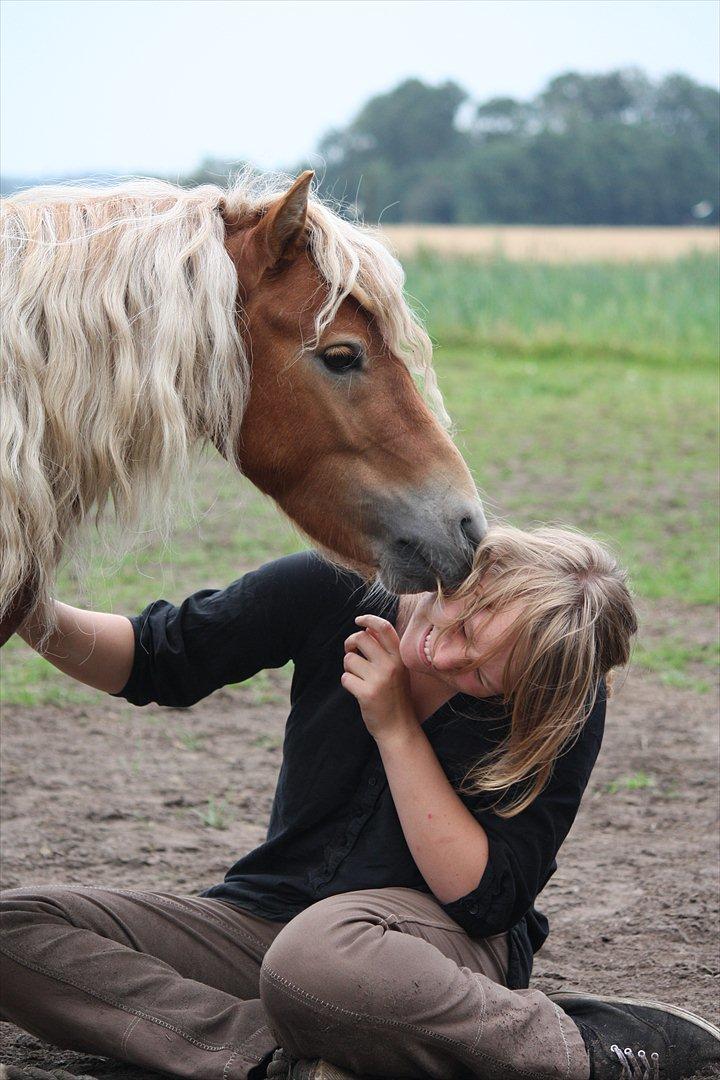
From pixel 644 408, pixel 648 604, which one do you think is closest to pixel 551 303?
pixel 644 408

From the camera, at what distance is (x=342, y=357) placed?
89.8 inches

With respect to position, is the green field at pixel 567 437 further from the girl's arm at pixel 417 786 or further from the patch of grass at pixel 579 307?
the girl's arm at pixel 417 786

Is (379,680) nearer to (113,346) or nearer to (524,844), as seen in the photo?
(524,844)

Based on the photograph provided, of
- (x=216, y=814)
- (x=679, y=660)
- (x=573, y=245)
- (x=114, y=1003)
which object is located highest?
(x=573, y=245)

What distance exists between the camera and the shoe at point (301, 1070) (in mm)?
2084

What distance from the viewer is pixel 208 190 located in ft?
7.81

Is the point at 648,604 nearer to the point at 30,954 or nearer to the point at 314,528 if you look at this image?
the point at 314,528

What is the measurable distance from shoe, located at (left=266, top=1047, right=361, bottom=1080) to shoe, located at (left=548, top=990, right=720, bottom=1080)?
49 cm

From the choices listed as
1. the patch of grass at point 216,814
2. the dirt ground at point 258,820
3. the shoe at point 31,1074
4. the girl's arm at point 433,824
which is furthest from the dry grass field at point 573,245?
the shoe at point 31,1074

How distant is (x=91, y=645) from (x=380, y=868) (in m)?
A: 0.80

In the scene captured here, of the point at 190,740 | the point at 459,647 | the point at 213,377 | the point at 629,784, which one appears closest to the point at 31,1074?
the point at 459,647

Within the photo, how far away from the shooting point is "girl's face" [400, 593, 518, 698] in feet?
7.25

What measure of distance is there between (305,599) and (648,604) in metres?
3.87

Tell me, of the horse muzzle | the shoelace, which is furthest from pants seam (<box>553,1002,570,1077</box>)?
the horse muzzle
